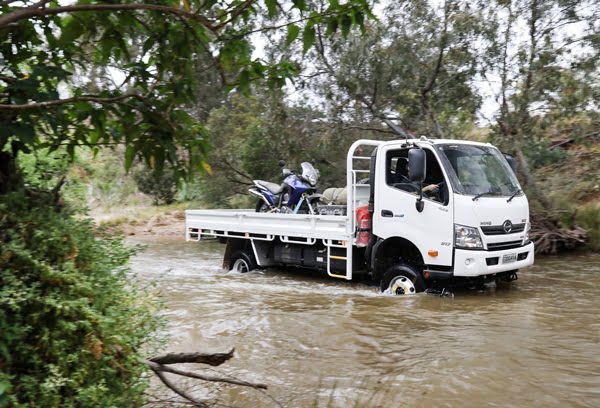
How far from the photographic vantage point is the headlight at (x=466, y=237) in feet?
23.6

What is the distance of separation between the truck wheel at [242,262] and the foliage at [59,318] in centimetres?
715

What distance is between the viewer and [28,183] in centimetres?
328

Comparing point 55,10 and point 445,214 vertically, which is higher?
point 55,10

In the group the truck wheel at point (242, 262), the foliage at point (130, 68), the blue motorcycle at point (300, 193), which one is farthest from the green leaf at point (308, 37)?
the truck wheel at point (242, 262)

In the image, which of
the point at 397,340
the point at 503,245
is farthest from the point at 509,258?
the point at 397,340

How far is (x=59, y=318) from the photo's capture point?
8.50 ft

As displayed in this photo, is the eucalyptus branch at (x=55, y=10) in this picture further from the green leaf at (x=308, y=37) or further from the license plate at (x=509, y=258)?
the license plate at (x=509, y=258)

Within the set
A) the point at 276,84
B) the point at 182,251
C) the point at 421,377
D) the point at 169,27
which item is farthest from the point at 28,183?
the point at 182,251

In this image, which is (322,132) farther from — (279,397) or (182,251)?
A: (279,397)

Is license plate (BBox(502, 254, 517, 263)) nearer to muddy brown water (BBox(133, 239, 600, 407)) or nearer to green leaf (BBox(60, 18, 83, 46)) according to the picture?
muddy brown water (BBox(133, 239, 600, 407))

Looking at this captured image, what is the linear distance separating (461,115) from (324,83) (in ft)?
10.8

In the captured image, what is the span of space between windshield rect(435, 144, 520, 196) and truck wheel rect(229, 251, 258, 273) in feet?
13.7

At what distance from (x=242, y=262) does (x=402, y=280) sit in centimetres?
369

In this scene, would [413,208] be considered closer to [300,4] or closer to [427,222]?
[427,222]
